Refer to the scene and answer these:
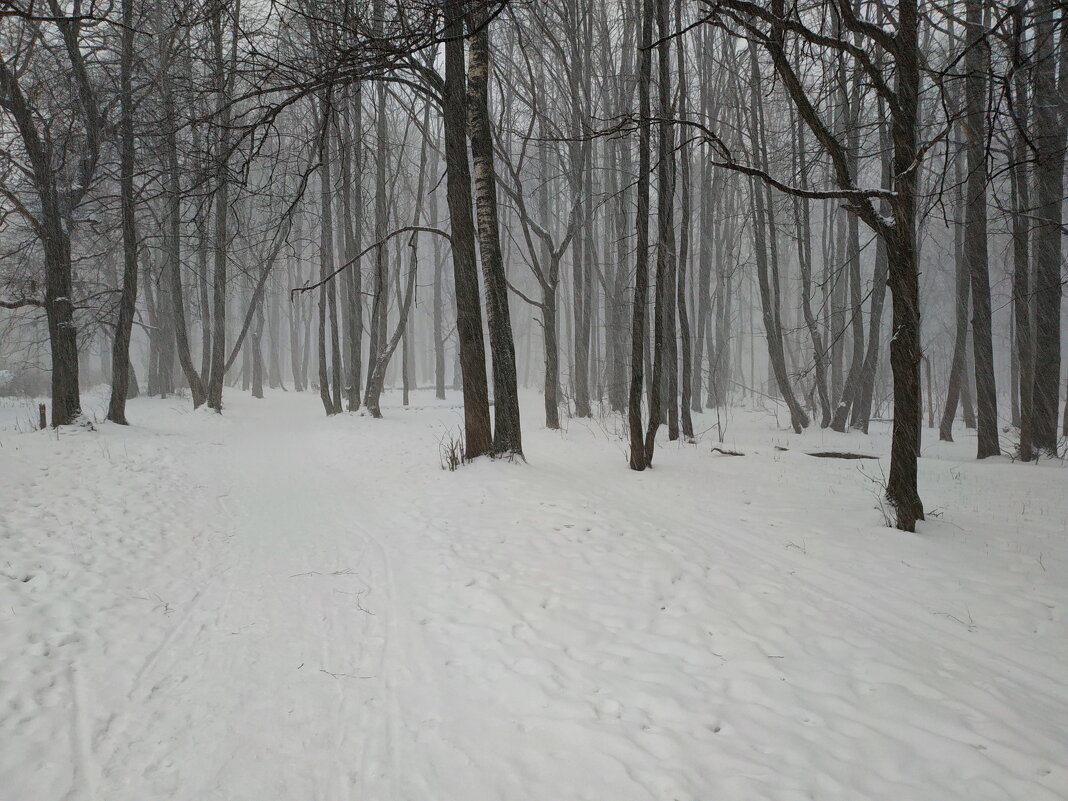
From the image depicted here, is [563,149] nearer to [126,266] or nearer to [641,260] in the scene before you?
[641,260]

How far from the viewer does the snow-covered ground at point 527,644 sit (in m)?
2.52

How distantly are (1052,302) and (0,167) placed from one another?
19.7m

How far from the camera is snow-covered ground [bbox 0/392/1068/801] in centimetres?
252

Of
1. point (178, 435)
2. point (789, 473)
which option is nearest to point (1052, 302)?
point (789, 473)

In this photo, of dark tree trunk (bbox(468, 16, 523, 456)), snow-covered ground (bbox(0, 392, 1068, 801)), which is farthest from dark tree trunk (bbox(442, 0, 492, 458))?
snow-covered ground (bbox(0, 392, 1068, 801))

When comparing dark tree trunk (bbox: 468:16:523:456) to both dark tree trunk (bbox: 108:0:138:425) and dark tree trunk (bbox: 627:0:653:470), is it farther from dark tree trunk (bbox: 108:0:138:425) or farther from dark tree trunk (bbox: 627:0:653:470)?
dark tree trunk (bbox: 108:0:138:425)

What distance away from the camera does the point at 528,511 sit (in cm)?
595

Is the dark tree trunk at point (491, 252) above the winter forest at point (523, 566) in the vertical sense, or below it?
above

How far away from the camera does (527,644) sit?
358 centimetres

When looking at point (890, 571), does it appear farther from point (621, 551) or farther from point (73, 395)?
point (73, 395)

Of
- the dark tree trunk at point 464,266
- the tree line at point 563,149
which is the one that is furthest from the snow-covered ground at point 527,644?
the tree line at point 563,149

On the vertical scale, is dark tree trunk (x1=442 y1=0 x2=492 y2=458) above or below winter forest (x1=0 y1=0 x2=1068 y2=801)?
above

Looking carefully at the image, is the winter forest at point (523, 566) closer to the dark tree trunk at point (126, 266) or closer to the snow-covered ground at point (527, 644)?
the snow-covered ground at point (527, 644)

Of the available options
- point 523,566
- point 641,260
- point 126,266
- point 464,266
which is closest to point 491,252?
point 464,266
